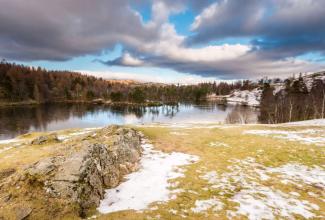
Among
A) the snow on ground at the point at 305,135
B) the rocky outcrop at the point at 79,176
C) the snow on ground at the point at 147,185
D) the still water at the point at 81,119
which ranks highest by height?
the rocky outcrop at the point at 79,176

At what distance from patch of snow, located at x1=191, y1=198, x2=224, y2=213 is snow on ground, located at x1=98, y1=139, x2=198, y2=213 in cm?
135

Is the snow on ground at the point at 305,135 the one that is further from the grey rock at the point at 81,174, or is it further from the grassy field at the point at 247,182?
the grey rock at the point at 81,174

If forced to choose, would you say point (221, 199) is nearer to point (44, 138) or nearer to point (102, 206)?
point (102, 206)

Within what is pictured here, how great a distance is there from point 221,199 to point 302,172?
6863 mm

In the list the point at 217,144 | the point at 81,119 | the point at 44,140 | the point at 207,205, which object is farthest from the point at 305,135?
the point at 81,119

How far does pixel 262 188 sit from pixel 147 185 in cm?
597

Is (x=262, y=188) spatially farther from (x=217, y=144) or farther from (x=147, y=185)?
(x=217, y=144)

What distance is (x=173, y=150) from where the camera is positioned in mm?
17969

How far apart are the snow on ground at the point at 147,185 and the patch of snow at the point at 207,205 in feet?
4.44

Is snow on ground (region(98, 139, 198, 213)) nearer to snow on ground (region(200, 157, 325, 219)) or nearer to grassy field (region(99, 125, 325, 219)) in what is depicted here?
grassy field (region(99, 125, 325, 219))

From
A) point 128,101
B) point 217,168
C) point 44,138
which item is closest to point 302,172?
point 217,168

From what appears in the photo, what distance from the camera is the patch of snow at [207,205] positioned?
8578mm

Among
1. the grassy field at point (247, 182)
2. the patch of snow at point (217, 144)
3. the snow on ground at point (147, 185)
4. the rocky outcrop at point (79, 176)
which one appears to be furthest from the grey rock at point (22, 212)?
the patch of snow at point (217, 144)

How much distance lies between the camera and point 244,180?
11633 mm
